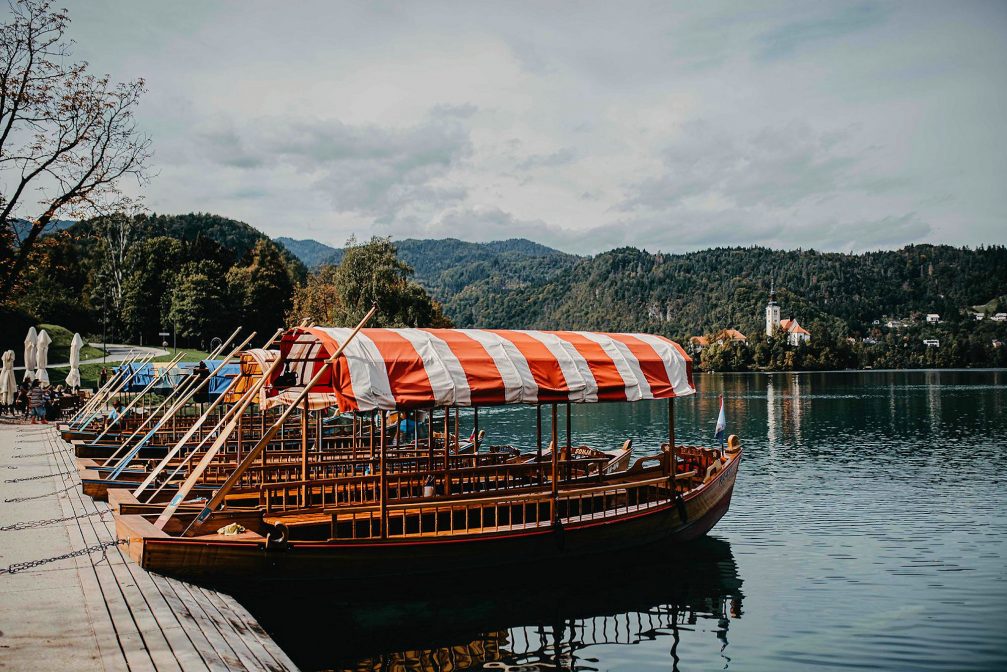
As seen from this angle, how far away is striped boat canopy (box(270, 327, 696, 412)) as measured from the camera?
12.3 meters

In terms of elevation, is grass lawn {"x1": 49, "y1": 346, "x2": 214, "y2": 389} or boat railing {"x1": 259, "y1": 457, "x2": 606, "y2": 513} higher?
grass lawn {"x1": 49, "y1": 346, "x2": 214, "y2": 389}

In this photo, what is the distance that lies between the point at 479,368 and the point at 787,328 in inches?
6719

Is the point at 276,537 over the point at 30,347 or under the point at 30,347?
under

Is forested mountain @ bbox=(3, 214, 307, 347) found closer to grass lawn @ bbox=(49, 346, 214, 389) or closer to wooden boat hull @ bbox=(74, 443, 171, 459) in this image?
grass lawn @ bbox=(49, 346, 214, 389)

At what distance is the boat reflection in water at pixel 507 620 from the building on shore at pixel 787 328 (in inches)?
5927

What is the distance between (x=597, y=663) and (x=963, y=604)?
24.3 feet

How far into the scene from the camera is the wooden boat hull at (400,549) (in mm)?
10734

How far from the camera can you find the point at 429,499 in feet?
44.7

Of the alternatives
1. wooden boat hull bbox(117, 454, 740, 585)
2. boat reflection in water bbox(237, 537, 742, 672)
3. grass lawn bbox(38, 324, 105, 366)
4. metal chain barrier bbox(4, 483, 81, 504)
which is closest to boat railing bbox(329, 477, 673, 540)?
wooden boat hull bbox(117, 454, 740, 585)

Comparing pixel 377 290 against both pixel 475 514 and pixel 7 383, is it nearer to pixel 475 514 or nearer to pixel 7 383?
pixel 7 383

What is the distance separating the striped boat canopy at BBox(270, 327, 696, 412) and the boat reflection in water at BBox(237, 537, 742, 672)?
10.6 ft

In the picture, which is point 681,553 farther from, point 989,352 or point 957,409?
point 989,352

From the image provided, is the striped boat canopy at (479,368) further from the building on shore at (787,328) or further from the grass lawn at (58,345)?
the building on shore at (787,328)

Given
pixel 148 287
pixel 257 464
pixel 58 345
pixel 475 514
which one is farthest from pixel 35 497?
pixel 148 287
